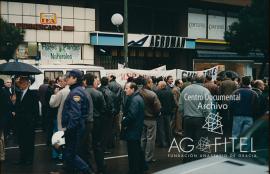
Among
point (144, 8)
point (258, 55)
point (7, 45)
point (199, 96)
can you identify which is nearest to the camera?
point (199, 96)

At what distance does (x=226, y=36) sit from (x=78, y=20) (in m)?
10.5

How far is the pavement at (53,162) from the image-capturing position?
10.7 m

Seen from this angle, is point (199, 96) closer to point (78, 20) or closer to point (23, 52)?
point (23, 52)

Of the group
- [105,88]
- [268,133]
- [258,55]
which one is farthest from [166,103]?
[258,55]

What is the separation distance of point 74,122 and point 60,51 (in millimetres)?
18438

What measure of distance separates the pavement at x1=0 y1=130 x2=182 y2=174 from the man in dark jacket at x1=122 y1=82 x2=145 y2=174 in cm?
69

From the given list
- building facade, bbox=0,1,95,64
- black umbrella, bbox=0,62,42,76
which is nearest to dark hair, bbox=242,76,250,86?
black umbrella, bbox=0,62,42,76

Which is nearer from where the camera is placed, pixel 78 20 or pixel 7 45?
pixel 7 45

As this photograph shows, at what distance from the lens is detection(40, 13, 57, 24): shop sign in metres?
26.2

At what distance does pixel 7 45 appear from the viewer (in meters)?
21.9

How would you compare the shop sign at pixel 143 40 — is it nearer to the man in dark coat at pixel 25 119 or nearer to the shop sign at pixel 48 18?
the shop sign at pixel 48 18

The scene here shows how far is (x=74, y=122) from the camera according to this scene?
28.9ft

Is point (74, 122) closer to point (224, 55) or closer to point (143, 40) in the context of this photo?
point (143, 40)

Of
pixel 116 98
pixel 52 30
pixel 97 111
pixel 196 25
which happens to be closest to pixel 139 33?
pixel 196 25
